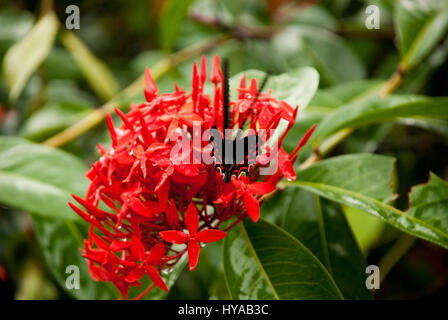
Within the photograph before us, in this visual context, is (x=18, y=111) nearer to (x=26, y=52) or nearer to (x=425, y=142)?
(x=26, y=52)

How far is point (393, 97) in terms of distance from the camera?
826 millimetres

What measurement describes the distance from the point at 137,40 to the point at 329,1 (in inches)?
42.6

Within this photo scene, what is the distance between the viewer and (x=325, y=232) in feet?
2.78

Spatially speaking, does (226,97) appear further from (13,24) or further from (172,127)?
(13,24)

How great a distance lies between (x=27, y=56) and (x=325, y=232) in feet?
3.32

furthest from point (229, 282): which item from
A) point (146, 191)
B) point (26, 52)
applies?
point (26, 52)

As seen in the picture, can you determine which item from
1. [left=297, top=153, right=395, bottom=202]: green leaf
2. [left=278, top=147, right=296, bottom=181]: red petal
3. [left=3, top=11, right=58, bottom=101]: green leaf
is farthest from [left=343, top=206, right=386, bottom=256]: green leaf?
[left=3, top=11, right=58, bottom=101]: green leaf

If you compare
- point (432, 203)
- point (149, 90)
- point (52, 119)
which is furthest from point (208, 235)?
point (52, 119)

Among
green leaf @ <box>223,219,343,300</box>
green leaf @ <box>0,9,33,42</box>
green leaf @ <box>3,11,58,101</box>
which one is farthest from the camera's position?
green leaf @ <box>0,9,33,42</box>

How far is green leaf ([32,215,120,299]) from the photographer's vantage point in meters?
0.85

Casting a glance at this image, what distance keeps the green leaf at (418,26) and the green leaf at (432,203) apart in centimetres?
41

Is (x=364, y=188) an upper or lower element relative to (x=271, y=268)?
upper

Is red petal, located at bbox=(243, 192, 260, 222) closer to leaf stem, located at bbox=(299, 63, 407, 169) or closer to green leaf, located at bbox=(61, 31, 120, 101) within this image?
leaf stem, located at bbox=(299, 63, 407, 169)

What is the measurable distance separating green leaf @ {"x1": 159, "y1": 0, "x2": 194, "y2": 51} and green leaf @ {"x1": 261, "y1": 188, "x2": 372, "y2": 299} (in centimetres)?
65
